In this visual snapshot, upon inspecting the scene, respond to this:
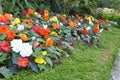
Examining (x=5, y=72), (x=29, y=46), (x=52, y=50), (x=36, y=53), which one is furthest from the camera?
(x=52, y=50)

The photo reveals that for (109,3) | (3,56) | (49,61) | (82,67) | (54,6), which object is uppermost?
(3,56)

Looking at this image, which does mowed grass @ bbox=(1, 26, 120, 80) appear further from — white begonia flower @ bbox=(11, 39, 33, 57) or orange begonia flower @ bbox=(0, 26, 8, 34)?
orange begonia flower @ bbox=(0, 26, 8, 34)

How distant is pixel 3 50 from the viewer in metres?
4.12

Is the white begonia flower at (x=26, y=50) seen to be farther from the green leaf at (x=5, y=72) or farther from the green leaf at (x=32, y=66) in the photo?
the green leaf at (x=5, y=72)

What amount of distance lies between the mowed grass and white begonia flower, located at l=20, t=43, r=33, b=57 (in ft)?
A: 0.71

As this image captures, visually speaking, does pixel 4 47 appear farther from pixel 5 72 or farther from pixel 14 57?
pixel 5 72

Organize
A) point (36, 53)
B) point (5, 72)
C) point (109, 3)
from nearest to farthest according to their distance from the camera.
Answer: point (5, 72) → point (36, 53) → point (109, 3)

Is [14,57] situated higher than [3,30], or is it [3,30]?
[3,30]

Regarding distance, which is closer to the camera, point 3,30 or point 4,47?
point 4,47

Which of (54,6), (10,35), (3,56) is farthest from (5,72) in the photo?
(54,6)

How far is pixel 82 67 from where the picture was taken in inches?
193

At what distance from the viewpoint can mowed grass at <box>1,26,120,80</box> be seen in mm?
4152

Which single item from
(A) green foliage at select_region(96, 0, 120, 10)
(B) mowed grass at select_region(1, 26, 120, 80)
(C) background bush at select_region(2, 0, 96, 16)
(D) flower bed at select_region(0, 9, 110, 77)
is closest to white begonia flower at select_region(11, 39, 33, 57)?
(D) flower bed at select_region(0, 9, 110, 77)

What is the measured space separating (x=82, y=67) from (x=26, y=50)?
1121 mm
